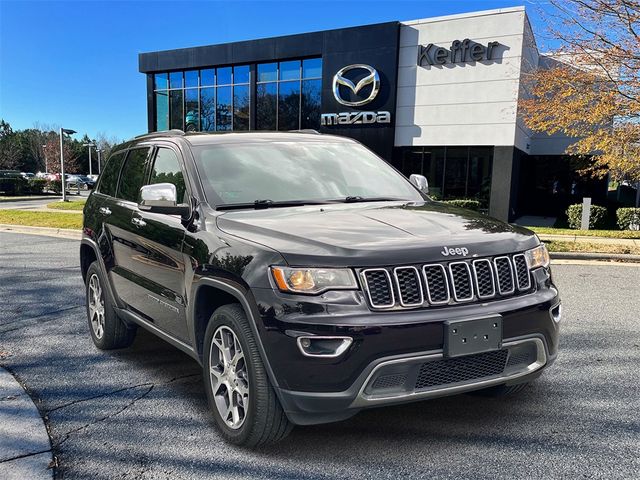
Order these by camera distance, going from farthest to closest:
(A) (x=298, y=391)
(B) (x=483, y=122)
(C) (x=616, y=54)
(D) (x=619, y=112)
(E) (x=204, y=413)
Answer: (B) (x=483, y=122), (D) (x=619, y=112), (C) (x=616, y=54), (E) (x=204, y=413), (A) (x=298, y=391)

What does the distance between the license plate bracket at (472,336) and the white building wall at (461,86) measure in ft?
58.4

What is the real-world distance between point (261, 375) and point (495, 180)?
18606 mm

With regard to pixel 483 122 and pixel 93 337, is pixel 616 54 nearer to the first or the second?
pixel 483 122

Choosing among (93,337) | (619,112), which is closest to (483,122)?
(619,112)

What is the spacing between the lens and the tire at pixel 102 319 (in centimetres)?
482

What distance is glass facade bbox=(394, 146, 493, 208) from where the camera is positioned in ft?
67.7

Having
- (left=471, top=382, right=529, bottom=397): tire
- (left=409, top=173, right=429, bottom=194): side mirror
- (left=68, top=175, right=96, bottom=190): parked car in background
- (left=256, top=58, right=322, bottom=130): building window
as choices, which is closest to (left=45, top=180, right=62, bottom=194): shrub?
(left=68, top=175, right=96, bottom=190): parked car in background

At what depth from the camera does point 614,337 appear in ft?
17.6

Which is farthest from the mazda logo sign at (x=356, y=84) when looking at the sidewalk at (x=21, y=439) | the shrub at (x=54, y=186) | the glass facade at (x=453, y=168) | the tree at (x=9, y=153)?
the tree at (x=9, y=153)

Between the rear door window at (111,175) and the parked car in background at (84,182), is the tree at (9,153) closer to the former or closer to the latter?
the parked car in background at (84,182)

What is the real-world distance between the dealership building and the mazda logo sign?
4 cm

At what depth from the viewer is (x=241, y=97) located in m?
26.6

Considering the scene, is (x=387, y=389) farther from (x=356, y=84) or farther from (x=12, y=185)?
(x=12, y=185)

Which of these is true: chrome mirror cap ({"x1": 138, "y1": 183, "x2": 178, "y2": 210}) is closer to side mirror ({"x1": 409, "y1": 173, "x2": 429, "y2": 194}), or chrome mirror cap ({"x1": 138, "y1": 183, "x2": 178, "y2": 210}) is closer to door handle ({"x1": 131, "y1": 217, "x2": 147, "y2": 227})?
door handle ({"x1": 131, "y1": 217, "x2": 147, "y2": 227})
